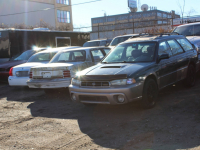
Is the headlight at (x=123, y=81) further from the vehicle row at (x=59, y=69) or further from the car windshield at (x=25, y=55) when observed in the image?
the car windshield at (x=25, y=55)

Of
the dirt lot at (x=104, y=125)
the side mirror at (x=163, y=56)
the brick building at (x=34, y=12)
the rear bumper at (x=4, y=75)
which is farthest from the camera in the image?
the brick building at (x=34, y=12)

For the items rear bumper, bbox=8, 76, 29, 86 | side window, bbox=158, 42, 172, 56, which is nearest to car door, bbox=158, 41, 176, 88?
side window, bbox=158, 42, 172, 56

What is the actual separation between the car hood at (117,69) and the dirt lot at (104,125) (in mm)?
916

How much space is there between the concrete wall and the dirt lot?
39947mm


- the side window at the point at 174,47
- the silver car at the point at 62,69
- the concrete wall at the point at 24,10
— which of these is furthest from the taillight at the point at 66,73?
the concrete wall at the point at 24,10

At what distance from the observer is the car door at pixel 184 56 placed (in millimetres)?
7330

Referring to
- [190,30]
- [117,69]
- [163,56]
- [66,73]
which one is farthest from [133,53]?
[190,30]

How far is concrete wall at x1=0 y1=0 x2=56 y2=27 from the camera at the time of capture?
44.0 metres

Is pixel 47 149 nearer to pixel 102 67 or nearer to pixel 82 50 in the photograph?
pixel 102 67

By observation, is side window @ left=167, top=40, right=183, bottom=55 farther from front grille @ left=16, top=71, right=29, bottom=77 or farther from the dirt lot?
front grille @ left=16, top=71, right=29, bottom=77

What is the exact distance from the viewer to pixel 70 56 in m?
8.76

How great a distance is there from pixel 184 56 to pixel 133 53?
1.70m

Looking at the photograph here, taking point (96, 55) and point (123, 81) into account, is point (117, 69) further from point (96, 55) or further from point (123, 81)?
point (96, 55)

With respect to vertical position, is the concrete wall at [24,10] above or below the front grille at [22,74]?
above
